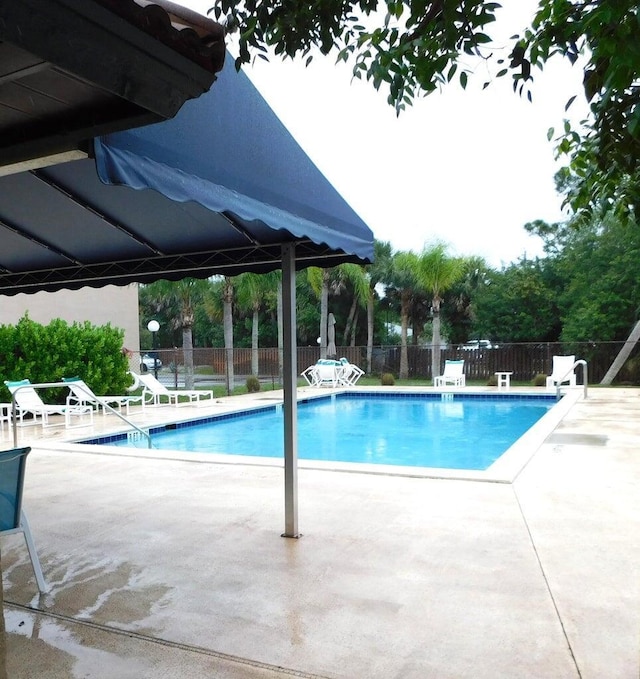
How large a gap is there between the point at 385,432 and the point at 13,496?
8895mm

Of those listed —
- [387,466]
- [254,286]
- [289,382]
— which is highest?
[254,286]

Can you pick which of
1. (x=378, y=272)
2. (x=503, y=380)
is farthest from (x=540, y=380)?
(x=378, y=272)

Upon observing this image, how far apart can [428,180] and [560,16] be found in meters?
42.7

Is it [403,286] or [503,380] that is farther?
[403,286]

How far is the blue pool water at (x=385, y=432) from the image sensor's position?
375 inches

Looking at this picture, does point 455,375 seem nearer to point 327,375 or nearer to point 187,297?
point 327,375

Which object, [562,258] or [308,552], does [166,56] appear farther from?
[562,258]

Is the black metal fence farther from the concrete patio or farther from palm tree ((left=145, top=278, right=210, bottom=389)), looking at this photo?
the concrete patio

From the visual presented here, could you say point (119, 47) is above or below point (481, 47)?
below

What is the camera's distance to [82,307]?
15953mm

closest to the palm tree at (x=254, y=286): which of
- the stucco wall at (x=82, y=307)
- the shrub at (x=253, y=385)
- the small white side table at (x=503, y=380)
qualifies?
the shrub at (x=253, y=385)

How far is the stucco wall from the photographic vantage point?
1407 cm

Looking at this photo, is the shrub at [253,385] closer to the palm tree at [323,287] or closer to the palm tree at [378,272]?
the palm tree at [323,287]

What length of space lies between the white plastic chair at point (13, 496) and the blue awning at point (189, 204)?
1.49 m
